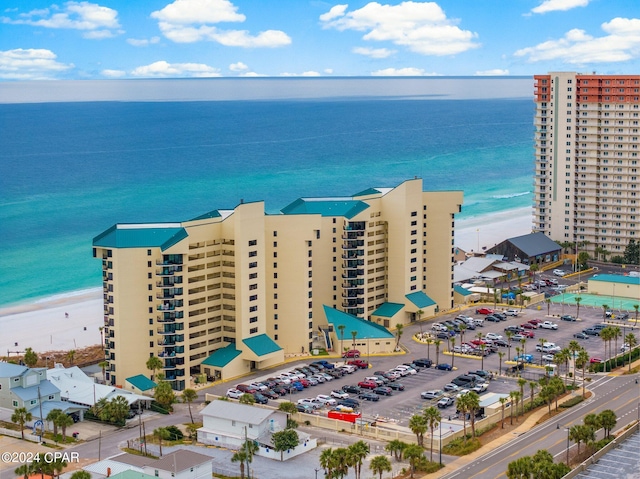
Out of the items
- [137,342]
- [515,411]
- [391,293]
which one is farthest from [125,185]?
[515,411]

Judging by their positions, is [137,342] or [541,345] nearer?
[137,342]

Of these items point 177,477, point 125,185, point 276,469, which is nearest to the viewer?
point 177,477

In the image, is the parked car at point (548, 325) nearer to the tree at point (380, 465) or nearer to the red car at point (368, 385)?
the red car at point (368, 385)

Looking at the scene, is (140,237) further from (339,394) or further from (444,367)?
(444,367)

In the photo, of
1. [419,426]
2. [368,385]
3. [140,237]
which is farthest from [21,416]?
[368,385]

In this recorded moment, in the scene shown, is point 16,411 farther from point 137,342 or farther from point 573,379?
point 573,379
